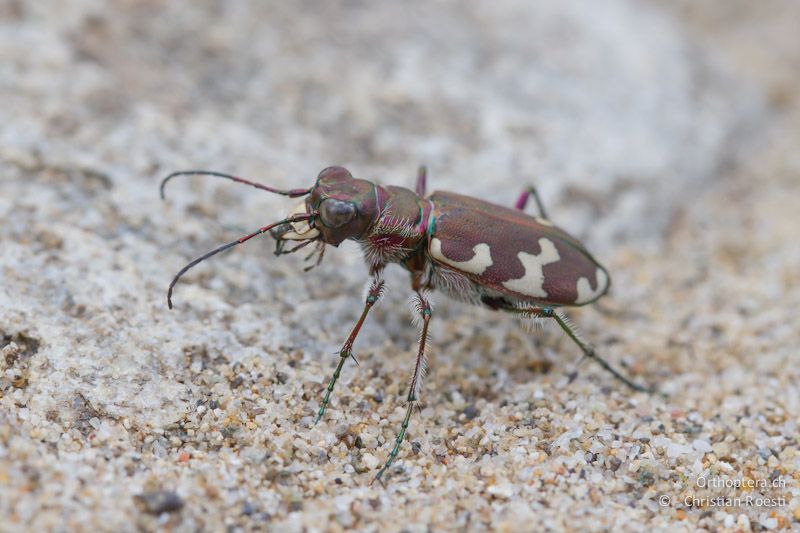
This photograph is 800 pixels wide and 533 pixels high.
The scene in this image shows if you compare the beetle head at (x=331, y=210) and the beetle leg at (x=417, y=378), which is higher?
the beetle head at (x=331, y=210)

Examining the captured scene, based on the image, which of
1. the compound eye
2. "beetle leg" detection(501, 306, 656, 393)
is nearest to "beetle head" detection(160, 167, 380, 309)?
the compound eye

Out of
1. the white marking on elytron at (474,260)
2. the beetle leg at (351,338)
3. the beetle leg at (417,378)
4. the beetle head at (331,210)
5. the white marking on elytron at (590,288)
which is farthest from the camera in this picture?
the white marking on elytron at (590,288)

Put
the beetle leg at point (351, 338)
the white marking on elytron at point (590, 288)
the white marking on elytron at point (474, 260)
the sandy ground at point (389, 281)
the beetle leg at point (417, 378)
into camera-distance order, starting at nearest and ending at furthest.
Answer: the sandy ground at point (389, 281) < the beetle leg at point (417, 378) < the beetle leg at point (351, 338) < the white marking on elytron at point (474, 260) < the white marking on elytron at point (590, 288)

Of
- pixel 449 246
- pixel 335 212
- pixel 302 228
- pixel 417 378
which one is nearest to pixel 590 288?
pixel 449 246

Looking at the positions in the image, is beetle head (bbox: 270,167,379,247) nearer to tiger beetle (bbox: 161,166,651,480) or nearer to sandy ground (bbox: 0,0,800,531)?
tiger beetle (bbox: 161,166,651,480)

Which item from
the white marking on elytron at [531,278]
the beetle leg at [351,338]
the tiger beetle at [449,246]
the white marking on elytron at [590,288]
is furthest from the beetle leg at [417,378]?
the white marking on elytron at [590,288]

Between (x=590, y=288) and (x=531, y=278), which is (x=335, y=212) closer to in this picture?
(x=531, y=278)

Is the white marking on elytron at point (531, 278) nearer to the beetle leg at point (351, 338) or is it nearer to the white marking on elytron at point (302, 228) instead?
the beetle leg at point (351, 338)
